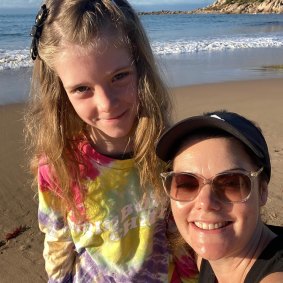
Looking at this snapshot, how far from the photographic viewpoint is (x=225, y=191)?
68.3 inches

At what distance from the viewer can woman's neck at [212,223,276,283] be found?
6.00ft

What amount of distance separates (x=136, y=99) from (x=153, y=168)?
0.38m

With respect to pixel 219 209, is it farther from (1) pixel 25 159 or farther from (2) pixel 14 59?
(2) pixel 14 59

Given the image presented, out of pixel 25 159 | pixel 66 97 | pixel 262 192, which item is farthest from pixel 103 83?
pixel 25 159

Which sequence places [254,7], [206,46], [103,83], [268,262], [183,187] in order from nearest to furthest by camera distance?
1. [268,262]
2. [183,187]
3. [103,83]
4. [206,46]
5. [254,7]

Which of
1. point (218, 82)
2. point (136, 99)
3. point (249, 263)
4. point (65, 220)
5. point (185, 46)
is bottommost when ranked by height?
point (185, 46)

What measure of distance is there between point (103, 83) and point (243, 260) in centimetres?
106

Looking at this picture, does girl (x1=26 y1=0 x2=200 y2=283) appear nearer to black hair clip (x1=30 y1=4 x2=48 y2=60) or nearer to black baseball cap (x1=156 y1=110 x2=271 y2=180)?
black hair clip (x1=30 y1=4 x2=48 y2=60)

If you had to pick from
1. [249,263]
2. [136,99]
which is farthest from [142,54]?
[249,263]

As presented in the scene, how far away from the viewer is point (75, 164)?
2406mm

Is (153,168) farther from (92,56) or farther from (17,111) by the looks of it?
(17,111)

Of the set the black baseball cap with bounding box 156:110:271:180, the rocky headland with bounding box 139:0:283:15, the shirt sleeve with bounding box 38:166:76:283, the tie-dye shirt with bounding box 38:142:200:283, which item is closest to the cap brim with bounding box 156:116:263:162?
the black baseball cap with bounding box 156:110:271:180

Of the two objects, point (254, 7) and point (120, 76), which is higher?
point (120, 76)

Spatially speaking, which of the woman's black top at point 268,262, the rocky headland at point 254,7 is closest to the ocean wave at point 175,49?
the woman's black top at point 268,262
